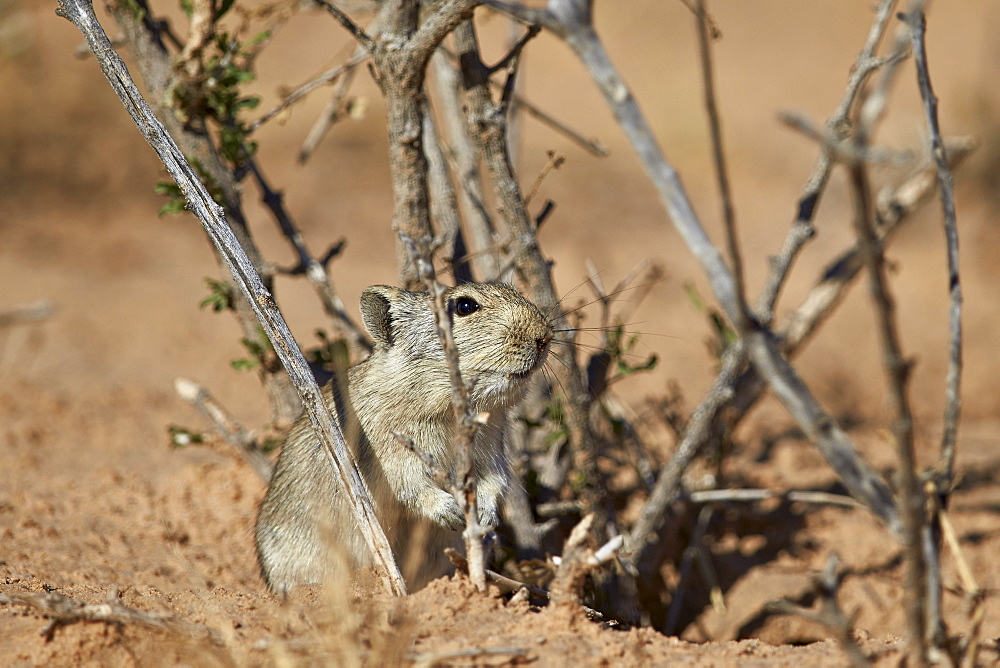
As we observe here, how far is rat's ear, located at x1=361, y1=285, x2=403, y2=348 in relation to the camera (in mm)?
3285

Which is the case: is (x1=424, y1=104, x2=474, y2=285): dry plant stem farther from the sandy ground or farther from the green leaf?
the sandy ground

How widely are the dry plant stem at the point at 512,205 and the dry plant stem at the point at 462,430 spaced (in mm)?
895

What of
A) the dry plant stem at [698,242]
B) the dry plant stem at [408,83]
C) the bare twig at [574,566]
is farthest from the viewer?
the dry plant stem at [408,83]

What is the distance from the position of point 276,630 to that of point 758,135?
436 inches

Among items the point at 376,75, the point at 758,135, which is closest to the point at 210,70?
the point at 376,75

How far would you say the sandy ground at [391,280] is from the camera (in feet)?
8.37

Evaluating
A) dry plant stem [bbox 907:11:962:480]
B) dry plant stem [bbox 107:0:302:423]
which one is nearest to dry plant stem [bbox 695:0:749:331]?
dry plant stem [bbox 907:11:962:480]

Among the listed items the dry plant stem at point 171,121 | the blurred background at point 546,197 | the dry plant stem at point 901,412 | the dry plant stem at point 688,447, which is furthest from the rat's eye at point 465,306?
the blurred background at point 546,197

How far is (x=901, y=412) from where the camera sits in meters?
1.83

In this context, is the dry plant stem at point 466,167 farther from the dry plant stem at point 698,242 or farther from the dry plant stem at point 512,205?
the dry plant stem at point 698,242

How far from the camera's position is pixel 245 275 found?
2742 mm

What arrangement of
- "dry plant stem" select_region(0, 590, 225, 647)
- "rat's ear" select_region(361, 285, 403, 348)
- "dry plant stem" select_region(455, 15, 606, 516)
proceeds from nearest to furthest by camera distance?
"dry plant stem" select_region(0, 590, 225, 647) < "rat's ear" select_region(361, 285, 403, 348) < "dry plant stem" select_region(455, 15, 606, 516)

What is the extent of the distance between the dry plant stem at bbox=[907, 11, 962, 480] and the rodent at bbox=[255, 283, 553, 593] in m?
1.41

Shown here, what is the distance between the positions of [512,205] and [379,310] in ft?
2.20
